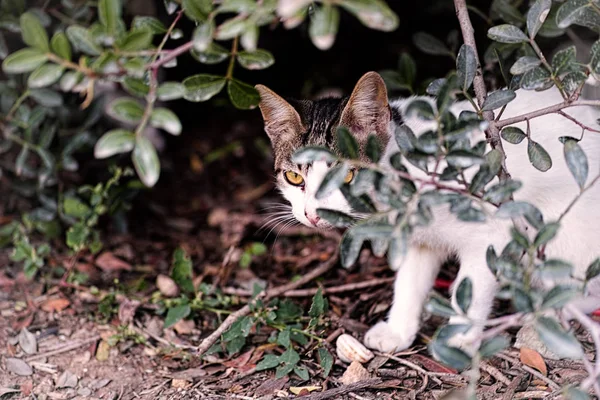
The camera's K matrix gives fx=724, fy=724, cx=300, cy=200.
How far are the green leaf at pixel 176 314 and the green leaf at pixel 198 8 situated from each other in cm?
144

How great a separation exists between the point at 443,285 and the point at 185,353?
134 cm

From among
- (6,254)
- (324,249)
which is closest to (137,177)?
(6,254)

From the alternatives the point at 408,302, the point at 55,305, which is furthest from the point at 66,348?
the point at 408,302

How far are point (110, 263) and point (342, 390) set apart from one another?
1.78 m

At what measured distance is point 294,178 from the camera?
305cm

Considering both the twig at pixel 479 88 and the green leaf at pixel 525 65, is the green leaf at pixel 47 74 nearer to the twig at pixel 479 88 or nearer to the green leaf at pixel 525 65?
the twig at pixel 479 88

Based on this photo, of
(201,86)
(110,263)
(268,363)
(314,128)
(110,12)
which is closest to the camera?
(110,12)

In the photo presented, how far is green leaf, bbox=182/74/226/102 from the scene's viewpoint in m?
2.42

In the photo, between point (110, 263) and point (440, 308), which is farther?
point (110, 263)

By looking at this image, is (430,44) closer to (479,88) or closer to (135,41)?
(479,88)

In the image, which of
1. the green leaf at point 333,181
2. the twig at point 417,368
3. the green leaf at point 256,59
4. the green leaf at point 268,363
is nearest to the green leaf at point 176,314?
the green leaf at point 268,363

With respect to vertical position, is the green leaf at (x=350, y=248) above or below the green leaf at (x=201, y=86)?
below

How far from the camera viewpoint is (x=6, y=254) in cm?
404

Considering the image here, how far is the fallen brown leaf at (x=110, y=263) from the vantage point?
156 inches
